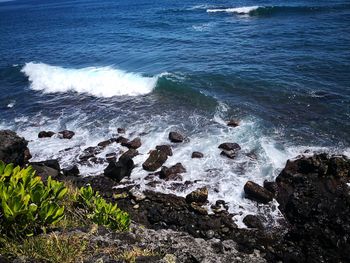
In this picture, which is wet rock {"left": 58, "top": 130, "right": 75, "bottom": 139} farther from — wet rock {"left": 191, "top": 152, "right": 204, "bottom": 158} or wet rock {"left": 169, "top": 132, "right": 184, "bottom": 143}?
wet rock {"left": 191, "top": 152, "right": 204, "bottom": 158}

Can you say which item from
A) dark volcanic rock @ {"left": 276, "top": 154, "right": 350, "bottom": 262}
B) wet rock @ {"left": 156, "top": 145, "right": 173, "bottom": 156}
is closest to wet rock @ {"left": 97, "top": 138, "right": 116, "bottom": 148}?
wet rock @ {"left": 156, "top": 145, "right": 173, "bottom": 156}

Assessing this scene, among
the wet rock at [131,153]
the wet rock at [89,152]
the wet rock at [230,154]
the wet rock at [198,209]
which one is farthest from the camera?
the wet rock at [89,152]

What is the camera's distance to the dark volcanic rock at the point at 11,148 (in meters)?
14.1

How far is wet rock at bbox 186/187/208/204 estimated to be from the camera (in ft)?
40.3

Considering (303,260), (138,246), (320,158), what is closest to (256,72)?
(320,158)

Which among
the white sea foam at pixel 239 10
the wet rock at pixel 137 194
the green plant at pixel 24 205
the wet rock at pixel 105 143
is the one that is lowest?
the wet rock at pixel 137 194

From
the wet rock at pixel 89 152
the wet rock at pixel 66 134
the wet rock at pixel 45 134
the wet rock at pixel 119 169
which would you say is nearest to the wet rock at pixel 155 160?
the wet rock at pixel 119 169

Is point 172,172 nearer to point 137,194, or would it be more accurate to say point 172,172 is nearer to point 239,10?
point 137,194

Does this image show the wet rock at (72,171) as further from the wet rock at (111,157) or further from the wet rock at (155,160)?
the wet rock at (155,160)

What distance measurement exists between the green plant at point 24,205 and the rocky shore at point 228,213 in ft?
4.20

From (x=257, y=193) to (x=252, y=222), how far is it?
1470 mm

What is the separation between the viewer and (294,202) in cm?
1155

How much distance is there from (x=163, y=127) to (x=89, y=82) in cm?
1117

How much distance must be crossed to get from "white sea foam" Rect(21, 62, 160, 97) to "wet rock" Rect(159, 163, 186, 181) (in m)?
10.6
